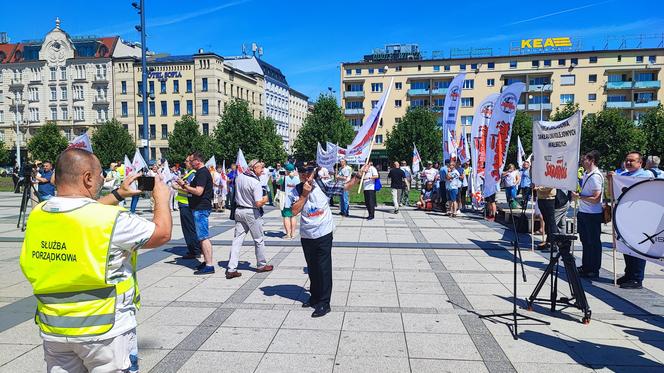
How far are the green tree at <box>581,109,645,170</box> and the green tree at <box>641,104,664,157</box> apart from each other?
1.07 meters

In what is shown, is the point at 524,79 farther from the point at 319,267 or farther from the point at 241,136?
the point at 319,267

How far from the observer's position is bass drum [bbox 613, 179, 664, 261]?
15.4 ft

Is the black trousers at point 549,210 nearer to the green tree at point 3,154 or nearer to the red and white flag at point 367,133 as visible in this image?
the red and white flag at point 367,133

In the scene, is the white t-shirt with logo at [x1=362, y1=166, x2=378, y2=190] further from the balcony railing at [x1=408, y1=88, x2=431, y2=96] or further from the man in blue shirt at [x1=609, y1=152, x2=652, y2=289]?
the balcony railing at [x1=408, y1=88, x2=431, y2=96]

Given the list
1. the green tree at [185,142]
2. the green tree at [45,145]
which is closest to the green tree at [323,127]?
the green tree at [185,142]

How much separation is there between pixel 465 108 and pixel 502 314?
72544 millimetres

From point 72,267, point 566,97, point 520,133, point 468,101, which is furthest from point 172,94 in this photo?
point 72,267

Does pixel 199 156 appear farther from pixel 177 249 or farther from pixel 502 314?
pixel 502 314

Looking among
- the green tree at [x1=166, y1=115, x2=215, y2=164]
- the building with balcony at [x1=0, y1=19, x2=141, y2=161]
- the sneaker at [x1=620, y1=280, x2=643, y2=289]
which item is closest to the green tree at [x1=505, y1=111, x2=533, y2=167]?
the green tree at [x1=166, y1=115, x2=215, y2=164]

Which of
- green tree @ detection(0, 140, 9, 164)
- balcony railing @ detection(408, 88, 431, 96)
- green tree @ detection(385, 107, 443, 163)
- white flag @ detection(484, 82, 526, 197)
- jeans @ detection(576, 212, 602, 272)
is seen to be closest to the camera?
jeans @ detection(576, 212, 602, 272)

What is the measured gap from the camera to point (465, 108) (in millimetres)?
73812

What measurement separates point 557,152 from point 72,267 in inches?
272

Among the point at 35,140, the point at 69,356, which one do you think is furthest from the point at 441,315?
the point at 35,140

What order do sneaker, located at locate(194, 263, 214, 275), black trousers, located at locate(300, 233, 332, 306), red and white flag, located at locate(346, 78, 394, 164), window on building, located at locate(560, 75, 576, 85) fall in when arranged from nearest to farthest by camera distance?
1. black trousers, located at locate(300, 233, 332, 306)
2. sneaker, located at locate(194, 263, 214, 275)
3. red and white flag, located at locate(346, 78, 394, 164)
4. window on building, located at locate(560, 75, 576, 85)
